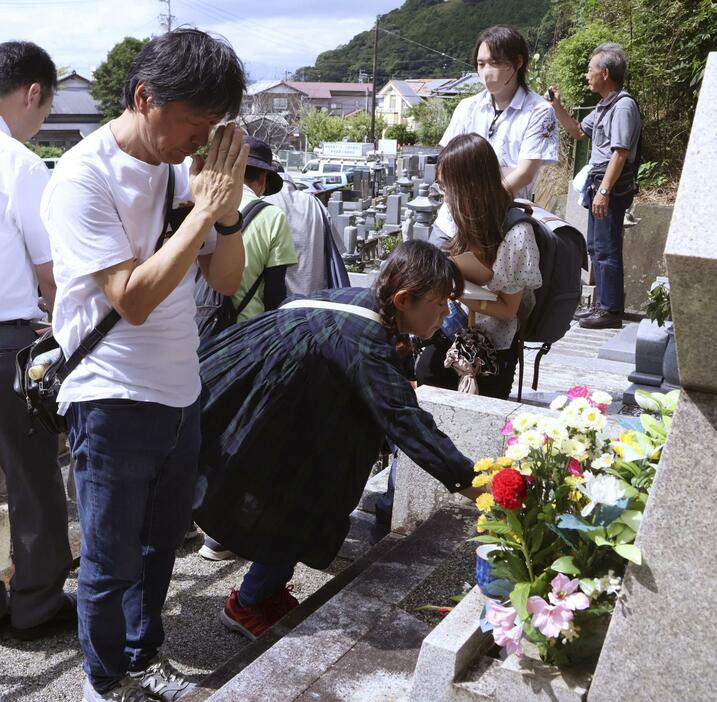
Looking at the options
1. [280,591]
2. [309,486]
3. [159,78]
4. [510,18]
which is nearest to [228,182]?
[159,78]

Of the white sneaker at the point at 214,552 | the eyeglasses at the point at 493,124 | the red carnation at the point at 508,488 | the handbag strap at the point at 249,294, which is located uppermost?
the eyeglasses at the point at 493,124

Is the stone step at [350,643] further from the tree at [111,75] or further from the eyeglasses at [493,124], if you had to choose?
the tree at [111,75]

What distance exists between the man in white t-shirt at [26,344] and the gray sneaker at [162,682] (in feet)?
2.15

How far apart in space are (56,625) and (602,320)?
501 centimetres

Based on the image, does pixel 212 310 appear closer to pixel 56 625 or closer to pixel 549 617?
pixel 56 625

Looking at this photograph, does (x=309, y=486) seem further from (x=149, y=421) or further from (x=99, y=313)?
(x=99, y=313)

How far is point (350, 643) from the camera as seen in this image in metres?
2.59

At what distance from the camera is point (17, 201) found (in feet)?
9.05

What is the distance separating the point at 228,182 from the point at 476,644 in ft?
4.22

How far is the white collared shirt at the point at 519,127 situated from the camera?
4.22m

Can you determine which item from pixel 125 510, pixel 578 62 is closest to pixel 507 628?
pixel 125 510

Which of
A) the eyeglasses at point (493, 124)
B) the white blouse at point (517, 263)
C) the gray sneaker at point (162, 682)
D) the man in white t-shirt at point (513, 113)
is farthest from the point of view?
the eyeglasses at point (493, 124)

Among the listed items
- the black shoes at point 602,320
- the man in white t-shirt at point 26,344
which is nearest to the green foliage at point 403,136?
the black shoes at point 602,320

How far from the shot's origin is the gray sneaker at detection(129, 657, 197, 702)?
8.32ft
